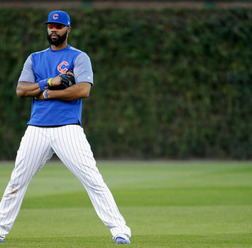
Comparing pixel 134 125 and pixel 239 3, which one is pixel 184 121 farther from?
pixel 239 3

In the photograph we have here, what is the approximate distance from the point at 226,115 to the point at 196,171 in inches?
135

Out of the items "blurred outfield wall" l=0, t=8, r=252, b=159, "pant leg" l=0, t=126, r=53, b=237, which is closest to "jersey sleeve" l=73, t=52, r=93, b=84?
"pant leg" l=0, t=126, r=53, b=237

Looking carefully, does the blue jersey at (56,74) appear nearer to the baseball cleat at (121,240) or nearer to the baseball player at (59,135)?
the baseball player at (59,135)

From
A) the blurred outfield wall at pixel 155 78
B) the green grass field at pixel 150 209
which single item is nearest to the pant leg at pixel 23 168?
the green grass field at pixel 150 209

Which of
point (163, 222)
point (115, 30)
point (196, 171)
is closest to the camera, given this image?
point (163, 222)

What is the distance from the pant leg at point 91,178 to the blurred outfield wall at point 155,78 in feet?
44.6

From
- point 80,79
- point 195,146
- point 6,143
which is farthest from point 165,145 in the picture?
point 80,79

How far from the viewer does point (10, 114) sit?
20969mm

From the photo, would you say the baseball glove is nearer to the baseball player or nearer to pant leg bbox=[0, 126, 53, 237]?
the baseball player

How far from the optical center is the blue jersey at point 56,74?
23.8 feet

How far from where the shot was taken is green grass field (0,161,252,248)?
7773mm

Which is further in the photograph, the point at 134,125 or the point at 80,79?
the point at 134,125

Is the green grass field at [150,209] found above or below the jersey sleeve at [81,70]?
below

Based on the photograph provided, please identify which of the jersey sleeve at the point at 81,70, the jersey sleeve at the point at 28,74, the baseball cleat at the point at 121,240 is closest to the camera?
the baseball cleat at the point at 121,240
